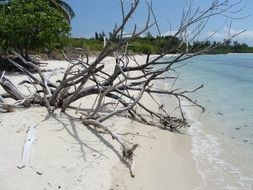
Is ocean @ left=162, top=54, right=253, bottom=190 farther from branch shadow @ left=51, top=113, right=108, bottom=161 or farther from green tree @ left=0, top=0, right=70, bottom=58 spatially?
green tree @ left=0, top=0, right=70, bottom=58

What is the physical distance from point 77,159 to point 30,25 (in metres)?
11.8

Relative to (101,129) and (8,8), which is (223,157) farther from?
(8,8)

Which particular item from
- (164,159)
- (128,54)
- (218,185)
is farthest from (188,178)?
(128,54)

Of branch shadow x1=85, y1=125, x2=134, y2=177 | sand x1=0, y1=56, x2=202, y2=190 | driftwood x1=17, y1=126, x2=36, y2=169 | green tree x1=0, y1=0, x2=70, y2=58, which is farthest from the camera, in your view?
green tree x1=0, y1=0, x2=70, y2=58

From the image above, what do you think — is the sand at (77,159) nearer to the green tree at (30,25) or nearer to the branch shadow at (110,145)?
the branch shadow at (110,145)

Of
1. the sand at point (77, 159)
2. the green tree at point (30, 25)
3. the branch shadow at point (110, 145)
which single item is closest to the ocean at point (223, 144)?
the sand at point (77, 159)

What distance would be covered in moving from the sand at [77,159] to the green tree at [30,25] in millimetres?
9746

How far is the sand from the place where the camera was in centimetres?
467

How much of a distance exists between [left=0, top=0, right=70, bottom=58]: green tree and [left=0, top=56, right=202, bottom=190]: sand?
9.75 metres

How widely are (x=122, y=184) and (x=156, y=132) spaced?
320 cm

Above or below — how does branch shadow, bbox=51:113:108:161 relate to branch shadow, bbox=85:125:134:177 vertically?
above

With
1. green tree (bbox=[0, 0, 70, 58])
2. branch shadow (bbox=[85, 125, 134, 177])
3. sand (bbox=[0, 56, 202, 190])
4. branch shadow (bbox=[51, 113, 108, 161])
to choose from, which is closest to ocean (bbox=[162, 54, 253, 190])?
sand (bbox=[0, 56, 202, 190])

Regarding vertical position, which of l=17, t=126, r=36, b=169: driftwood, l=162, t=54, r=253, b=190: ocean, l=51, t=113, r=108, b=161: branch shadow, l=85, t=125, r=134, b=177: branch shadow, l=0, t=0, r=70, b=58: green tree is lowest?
l=162, t=54, r=253, b=190: ocean

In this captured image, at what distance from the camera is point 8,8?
1670 centimetres
